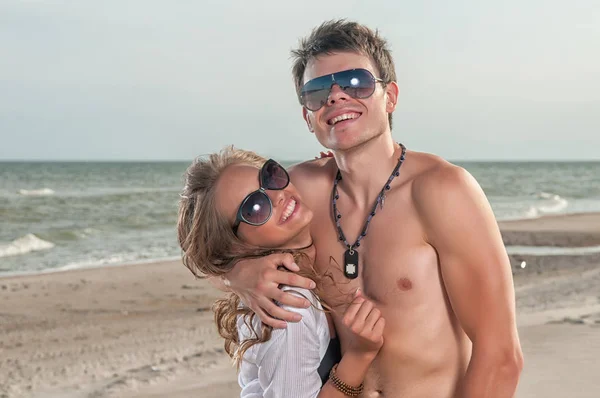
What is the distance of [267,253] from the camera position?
3498 millimetres

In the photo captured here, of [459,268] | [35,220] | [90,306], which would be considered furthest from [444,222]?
[35,220]

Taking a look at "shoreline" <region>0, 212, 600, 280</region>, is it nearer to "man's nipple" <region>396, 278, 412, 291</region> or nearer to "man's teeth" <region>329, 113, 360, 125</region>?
"man's teeth" <region>329, 113, 360, 125</region>

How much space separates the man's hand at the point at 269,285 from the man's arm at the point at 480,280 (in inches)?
26.9

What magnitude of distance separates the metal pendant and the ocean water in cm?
1259

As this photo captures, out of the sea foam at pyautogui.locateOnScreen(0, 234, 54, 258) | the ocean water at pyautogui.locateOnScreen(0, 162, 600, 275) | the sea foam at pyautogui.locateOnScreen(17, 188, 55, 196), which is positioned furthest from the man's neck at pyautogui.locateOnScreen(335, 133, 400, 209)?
the sea foam at pyautogui.locateOnScreen(17, 188, 55, 196)

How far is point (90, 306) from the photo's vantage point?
11000 millimetres

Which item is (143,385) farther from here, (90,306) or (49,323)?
(90,306)

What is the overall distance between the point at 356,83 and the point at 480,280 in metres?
1.08

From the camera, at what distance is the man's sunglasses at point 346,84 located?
135 inches

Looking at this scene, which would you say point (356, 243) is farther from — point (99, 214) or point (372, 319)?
point (99, 214)

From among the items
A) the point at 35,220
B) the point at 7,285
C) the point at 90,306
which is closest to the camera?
the point at 90,306

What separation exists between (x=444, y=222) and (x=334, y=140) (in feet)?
2.26

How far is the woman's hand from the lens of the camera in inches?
122

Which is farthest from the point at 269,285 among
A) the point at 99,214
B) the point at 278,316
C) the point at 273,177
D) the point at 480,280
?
the point at 99,214
